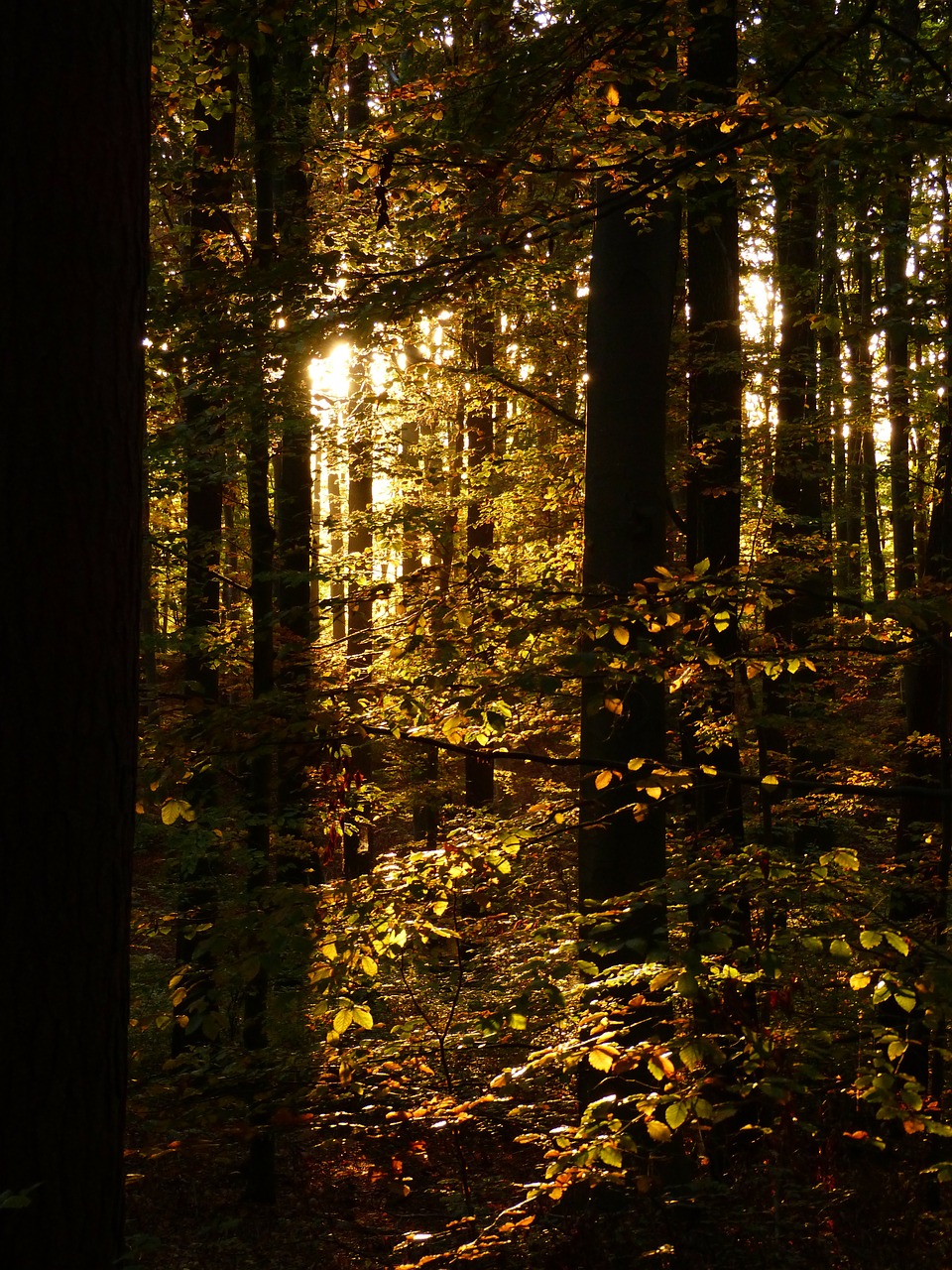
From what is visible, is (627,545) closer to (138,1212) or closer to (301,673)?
(301,673)

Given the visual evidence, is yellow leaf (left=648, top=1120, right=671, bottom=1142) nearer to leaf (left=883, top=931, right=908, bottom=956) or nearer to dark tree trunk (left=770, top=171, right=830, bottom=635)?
leaf (left=883, top=931, right=908, bottom=956)

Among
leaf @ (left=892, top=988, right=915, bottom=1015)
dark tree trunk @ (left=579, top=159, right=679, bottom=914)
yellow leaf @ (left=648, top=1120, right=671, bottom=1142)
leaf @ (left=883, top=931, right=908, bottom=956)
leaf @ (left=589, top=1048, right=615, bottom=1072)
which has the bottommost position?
yellow leaf @ (left=648, top=1120, right=671, bottom=1142)

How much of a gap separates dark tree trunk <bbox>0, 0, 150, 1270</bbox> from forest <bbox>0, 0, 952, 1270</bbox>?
1 centimetres

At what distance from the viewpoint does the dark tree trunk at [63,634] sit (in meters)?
2.53

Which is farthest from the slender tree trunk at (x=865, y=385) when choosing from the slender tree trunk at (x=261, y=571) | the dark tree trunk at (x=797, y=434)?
the slender tree trunk at (x=261, y=571)

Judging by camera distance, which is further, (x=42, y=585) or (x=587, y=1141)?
(x=587, y=1141)

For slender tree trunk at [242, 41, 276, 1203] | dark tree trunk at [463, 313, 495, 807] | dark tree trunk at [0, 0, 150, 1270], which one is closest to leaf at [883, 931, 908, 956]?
dark tree trunk at [0, 0, 150, 1270]

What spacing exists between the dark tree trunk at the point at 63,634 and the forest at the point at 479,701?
1cm

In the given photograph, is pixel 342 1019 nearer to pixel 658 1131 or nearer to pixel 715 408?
pixel 658 1131

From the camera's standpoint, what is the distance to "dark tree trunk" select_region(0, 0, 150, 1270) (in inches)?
99.5

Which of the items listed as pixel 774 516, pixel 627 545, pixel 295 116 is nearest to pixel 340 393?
pixel 295 116

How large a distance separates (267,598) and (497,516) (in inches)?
184

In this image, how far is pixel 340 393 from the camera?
9555mm

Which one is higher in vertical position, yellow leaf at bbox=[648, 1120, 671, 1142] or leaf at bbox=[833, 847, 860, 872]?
leaf at bbox=[833, 847, 860, 872]
